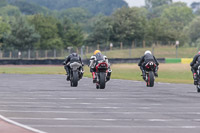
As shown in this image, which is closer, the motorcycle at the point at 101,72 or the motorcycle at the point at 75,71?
the motorcycle at the point at 101,72

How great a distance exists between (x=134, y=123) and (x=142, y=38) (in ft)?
352

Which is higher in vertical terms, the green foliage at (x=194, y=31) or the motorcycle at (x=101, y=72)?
the green foliage at (x=194, y=31)

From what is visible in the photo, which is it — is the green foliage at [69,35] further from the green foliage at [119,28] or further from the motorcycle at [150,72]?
the motorcycle at [150,72]

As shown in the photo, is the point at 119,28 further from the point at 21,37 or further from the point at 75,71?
the point at 75,71

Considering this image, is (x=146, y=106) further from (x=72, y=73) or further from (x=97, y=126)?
(x=72, y=73)

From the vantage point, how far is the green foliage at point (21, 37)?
318 feet

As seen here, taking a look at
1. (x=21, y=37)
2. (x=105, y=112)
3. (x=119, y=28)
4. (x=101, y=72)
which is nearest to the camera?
(x=105, y=112)

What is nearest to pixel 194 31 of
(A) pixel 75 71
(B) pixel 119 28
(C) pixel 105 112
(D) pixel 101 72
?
(B) pixel 119 28

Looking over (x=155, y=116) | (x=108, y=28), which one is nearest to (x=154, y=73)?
(x=155, y=116)

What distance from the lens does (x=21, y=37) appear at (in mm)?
97750

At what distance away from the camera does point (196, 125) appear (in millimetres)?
10836

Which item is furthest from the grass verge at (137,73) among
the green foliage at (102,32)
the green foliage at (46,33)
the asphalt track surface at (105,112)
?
the green foliage at (102,32)

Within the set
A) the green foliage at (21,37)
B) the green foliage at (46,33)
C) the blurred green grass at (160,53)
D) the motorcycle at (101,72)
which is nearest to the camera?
the motorcycle at (101,72)

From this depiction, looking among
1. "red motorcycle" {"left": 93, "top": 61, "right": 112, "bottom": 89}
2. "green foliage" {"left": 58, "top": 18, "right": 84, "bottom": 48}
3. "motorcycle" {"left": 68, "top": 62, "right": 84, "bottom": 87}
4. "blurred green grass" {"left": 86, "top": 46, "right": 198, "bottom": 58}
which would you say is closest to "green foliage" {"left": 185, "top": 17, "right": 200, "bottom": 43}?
"green foliage" {"left": 58, "top": 18, "right": 84, "bottom": 48}
